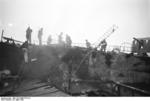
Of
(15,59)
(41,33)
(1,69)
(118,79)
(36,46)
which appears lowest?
(118,79)

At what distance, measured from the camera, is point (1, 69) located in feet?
23.7

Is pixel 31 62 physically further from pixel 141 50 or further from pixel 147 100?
pixel 141 50

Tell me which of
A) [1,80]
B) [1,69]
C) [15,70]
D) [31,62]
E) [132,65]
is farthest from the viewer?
[132,65]

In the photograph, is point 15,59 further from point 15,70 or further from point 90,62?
point 90,62

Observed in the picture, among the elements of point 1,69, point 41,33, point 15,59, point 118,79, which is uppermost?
point 41,33

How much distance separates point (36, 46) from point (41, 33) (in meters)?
1.53

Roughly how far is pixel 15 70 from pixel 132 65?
12020 millimetres

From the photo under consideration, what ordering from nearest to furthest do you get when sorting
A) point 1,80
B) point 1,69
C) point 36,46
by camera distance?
point 1,80 < point 1,69 < point 36,46

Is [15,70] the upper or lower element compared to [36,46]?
lower

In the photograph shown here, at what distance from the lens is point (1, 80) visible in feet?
18.5

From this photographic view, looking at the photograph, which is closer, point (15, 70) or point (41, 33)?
point (15, 70)

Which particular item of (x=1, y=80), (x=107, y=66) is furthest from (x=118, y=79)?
(x=1, y=80)

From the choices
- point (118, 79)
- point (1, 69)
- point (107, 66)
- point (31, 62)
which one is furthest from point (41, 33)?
point (118, 79)

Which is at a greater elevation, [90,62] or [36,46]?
[36,46]
